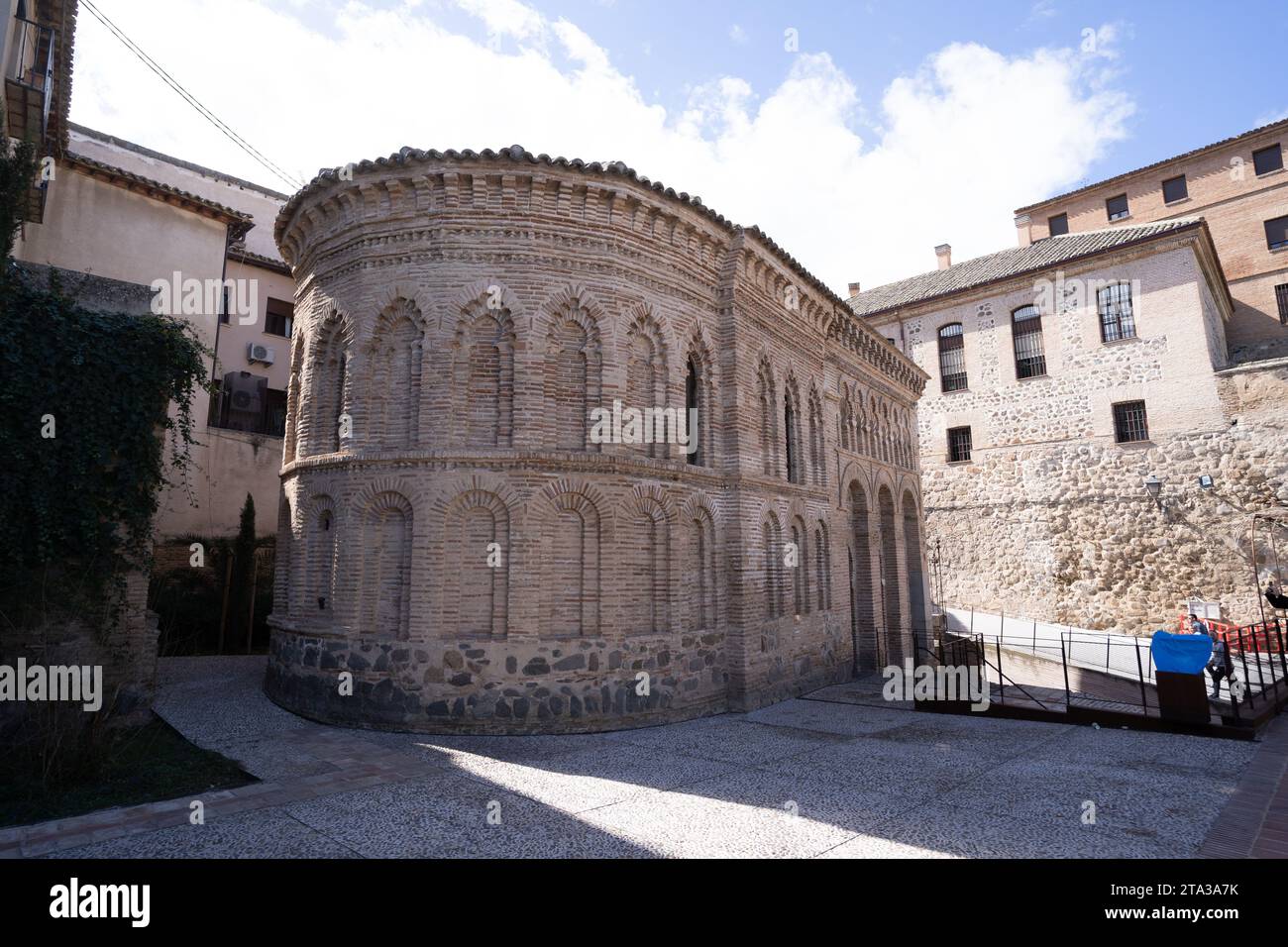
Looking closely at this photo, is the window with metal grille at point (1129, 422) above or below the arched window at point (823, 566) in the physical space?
above

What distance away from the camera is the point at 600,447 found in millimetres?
9461

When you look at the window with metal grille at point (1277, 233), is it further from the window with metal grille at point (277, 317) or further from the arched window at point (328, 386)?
the window with metal grille at point (277, 317)

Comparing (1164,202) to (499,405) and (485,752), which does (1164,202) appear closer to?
(499,405)

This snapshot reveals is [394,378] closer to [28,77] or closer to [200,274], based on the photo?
[28,77]

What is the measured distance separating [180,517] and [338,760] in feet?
41.3

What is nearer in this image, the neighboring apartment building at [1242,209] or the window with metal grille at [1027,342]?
the window with metal grille at [1027,342]

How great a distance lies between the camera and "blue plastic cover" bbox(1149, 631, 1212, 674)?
27.5 feet

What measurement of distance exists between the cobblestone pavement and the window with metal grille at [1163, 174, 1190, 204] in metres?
27.1

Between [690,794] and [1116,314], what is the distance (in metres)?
22.6

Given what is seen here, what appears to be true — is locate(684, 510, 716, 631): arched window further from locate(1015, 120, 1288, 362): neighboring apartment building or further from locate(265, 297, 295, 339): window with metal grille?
locate(1015, 120, 1288, 362): neighboring apartment building

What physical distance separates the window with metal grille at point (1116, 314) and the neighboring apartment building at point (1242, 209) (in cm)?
468

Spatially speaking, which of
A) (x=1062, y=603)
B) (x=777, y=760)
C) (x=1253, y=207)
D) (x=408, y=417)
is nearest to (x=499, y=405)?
(x=408, y=417)

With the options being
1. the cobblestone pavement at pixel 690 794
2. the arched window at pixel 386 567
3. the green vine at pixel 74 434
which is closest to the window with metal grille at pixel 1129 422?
the cobblestone pavement at pixel 690 794

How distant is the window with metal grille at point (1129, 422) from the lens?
67.6ft
